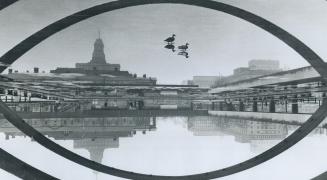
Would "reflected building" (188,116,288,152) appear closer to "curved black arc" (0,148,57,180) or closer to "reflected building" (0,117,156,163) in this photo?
"reflected building" (0,117,156,163)

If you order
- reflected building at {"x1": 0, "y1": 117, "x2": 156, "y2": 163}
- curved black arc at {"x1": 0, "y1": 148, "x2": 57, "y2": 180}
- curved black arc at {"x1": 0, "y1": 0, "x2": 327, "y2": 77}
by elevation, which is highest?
curved black arc at {"x1": 0, "y1": 0, "x2": 327, "y2": 77}

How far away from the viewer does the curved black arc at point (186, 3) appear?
6910 mm

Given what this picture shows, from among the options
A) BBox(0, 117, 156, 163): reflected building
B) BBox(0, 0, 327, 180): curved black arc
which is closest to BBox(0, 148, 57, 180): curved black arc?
BBox(0, 0, 327, 180): curved black arc

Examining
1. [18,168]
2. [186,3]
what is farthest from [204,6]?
[18,168]

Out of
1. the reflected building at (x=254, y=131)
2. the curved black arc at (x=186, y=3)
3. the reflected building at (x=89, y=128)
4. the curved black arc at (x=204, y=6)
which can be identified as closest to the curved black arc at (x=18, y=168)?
the curved black arc at (x=186, y=3)

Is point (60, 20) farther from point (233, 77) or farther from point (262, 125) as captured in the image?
point (233, 77)

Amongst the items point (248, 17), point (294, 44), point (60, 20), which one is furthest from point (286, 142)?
point (60, 20)

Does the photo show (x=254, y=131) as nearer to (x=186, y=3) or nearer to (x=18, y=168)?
(x=186, y=3)

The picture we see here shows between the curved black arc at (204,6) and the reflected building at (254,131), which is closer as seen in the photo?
the curved black arc at (204,6)

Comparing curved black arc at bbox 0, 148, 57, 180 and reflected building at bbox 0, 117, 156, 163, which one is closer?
curved black arc at bbox 0, 148, 57, 180

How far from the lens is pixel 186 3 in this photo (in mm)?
9766

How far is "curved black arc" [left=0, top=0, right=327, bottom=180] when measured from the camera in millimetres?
6910

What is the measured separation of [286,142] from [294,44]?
12.2 ft

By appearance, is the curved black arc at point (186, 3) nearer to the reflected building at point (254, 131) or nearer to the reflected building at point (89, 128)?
the reflected building at point (89, 128)
